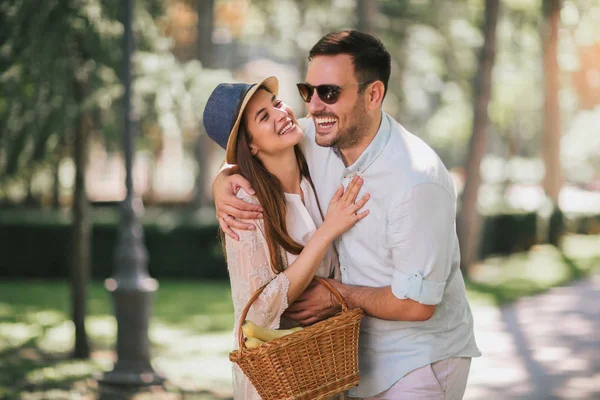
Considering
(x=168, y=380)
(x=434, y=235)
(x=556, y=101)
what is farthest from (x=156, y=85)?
(x=556, y=101)

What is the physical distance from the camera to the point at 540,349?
10531 millimetres

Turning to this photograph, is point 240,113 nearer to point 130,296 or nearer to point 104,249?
Result: point 130,296

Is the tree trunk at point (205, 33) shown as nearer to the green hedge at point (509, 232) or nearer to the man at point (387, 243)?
the green hedge at point (509, 232)

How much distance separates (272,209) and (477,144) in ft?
47.5

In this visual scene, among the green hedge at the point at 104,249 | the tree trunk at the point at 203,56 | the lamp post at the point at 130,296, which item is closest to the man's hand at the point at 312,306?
the lamp post at the point at 130,296

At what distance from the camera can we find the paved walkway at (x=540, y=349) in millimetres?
8555

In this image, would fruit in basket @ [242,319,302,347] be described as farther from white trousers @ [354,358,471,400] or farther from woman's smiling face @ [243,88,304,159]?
woman's smiling face @ [243,88,304,159]

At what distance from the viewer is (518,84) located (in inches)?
957

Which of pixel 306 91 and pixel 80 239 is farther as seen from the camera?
pixel 80 239

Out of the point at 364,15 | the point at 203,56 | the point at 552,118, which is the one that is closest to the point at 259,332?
the point at 364,15

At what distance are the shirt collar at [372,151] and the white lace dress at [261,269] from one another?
12.1 inches

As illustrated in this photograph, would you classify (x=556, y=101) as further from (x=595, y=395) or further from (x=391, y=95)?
(x=595, y=395)

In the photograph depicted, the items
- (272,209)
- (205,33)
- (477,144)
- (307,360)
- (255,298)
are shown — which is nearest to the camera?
(307,360)

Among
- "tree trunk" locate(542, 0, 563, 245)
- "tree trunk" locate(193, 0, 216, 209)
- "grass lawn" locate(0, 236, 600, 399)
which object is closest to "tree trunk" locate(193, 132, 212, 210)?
"tree trunk" locate(193, 0, 216, 209)
